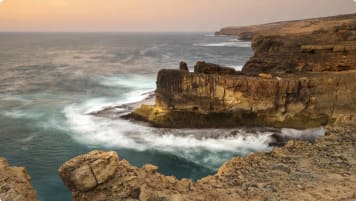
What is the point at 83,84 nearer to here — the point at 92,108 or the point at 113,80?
the point at 113,80

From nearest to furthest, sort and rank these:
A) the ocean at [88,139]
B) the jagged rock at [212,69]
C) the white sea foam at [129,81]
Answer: the ocean at [88,139], the jagged rock at [212,69], the white sea foam at [129,81]

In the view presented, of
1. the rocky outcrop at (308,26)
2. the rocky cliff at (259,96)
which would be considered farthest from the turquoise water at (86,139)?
the rocky outcrop at (308,26)

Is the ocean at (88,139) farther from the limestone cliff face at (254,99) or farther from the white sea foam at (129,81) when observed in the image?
the white sea foam at (129,81)

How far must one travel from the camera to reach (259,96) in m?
19.7

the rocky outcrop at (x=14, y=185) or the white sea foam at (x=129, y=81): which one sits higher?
the rocky outcrop at (x=14, y=185)

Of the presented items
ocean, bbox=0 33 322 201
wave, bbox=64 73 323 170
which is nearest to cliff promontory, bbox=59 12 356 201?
wave, bbox=64 73 323 170

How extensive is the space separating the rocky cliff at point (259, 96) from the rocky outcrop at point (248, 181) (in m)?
10.7

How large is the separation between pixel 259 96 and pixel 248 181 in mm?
12481

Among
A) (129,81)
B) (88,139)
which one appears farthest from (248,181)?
(129,81)

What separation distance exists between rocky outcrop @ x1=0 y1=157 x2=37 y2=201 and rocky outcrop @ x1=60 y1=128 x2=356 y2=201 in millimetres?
727

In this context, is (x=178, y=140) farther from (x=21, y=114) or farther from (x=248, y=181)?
(x=21, y=114)

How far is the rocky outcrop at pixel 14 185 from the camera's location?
6086mm

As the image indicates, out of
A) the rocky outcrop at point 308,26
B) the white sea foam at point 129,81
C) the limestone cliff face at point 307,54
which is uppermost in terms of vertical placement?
the rocky outcrop at point 308,26

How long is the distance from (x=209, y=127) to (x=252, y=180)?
1279 cm
